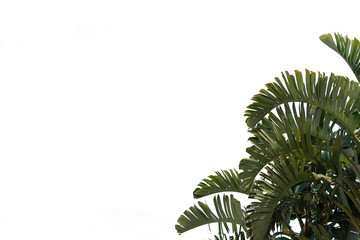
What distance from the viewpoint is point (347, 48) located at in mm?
6227

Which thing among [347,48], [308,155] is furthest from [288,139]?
[347,48]

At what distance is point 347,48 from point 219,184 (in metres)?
2.83

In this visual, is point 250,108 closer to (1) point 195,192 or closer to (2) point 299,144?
(2) point 299,144

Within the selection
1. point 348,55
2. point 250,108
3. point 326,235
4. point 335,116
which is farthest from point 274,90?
point 326,235

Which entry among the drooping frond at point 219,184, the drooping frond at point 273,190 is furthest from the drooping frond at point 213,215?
the drooping frond at point 273,190

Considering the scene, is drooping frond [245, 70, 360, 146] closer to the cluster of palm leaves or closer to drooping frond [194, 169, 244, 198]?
the cluster of palm leaves

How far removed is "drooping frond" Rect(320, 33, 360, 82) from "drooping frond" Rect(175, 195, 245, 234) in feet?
9.15

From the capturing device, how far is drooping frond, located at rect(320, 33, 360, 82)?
6188mm

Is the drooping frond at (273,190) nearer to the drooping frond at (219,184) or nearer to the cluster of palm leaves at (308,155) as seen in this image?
the cluster of palm leaves at (308,155)

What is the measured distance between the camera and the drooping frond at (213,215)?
712 centimetres

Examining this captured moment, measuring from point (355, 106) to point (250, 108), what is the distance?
4.56 ft

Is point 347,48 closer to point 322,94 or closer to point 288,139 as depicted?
point 322,94

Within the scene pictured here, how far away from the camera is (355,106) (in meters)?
5.82

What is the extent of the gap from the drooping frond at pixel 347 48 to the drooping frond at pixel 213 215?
2.79 meters
